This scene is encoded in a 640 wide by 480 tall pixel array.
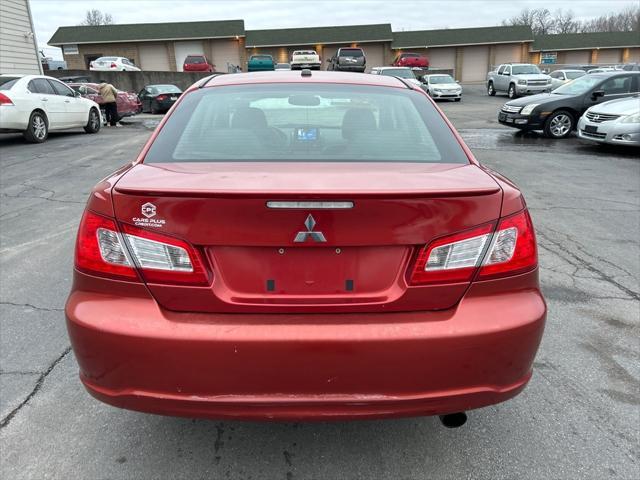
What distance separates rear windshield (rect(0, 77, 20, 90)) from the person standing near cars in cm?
556

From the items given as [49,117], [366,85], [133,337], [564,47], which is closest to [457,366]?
[133,337]

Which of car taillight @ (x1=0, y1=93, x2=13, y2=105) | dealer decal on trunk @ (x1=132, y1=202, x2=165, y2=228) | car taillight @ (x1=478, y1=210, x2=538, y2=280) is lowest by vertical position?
car taillight @ (x1=478, y1=210, x2=538, y2=280)

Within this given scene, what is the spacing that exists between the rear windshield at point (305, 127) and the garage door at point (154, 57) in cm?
4835

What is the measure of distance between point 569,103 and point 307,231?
46.1 ft

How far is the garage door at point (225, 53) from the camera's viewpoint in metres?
47.2

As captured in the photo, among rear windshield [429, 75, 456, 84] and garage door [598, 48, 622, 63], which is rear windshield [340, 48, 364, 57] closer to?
rear windshield [429, 75, 456, 84]

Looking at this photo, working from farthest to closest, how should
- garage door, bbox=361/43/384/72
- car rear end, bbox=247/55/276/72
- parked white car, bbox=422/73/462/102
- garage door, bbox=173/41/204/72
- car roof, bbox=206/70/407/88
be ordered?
garage door, bbox=361/43/384/72, garage door, bbox=173/41/204/72, car rear end, bbox=247/55/276/72, parked white car, bbox=422/73/462/102, car roof, bbox=206/70/407/88

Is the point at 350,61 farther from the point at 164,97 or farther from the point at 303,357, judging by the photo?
the point at 303,357

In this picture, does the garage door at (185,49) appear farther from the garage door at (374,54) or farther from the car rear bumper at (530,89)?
the car rear bumper at (530,89)

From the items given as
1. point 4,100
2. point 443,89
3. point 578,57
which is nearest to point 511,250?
point 4,100

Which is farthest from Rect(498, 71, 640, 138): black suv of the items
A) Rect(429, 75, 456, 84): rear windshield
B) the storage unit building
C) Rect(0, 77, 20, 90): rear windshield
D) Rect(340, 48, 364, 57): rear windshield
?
the storage unit building

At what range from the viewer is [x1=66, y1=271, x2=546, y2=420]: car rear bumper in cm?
185

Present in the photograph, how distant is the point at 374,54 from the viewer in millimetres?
49406

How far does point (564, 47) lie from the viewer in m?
53.4
